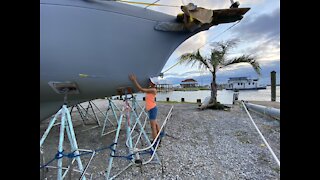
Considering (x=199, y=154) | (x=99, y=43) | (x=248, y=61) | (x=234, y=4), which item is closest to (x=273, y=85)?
(x=248, y=61)

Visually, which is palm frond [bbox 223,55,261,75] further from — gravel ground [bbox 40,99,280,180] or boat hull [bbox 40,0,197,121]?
boat hull [bbox 40,0,197,121]

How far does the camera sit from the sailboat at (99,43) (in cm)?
249

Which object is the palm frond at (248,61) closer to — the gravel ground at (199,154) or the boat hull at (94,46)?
the gravel ground at (199,154)

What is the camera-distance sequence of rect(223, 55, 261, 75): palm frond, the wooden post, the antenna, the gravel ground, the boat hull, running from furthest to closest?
the wooden post
rect(223, 55, 261, 75): palm frond
the antenna
the gravel ground
the boat hull

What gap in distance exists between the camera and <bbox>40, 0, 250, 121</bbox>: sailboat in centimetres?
249

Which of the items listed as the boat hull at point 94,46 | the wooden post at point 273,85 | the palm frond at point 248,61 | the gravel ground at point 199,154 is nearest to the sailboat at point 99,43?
the boat hull at point 94,46

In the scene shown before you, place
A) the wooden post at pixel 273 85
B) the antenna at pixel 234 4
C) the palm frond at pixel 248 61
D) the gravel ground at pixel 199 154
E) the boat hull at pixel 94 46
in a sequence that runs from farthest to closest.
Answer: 1. the wooden post at pixel 273 85
2. the palm frond at pixel 248 61
3. the antenna at pixel 234 4
4. the gravel ground at pixel 199 154
5. the boat hull at pixel 94 46

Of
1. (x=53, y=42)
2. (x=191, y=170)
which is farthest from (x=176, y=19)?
(x=191, y=170)

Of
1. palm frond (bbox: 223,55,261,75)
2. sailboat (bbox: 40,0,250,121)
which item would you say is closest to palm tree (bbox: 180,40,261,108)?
palm frond (bbox: 223,55,261,75)
